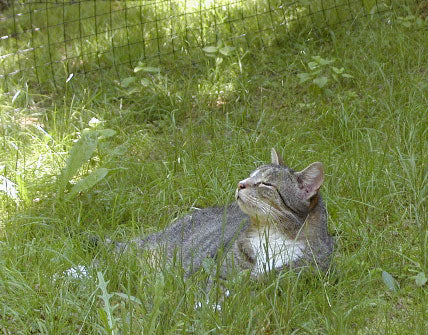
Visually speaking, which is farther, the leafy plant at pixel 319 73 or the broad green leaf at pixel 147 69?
the broad green leaf at pixel 147 69

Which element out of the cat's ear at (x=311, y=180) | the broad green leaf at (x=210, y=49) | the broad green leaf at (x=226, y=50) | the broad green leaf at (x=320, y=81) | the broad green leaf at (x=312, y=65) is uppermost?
the broad green leaf at (x=210, y=49)

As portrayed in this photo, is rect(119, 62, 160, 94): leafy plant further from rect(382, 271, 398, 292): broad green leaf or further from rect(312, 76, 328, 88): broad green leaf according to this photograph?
rect(382, 271, 398, 292): broad green leaf

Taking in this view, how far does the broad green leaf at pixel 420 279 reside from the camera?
3891mm

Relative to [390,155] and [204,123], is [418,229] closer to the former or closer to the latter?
[390,155]

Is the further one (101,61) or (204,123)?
(101,61)

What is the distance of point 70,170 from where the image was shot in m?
4.99

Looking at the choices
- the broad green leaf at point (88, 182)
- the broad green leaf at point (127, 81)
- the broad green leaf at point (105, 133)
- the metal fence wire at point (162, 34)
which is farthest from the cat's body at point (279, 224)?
the metal fence wire at point (162, 34)

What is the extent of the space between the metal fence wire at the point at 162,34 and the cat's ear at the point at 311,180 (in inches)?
114

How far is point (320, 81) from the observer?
20.0 ft

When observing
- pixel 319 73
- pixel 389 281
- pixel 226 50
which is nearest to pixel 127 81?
pixel 226 50

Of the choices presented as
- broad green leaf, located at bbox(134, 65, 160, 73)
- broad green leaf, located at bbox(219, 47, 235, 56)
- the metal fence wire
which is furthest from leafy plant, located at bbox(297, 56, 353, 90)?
broad green leaf, located at bbox(134, 65, 160, 73)

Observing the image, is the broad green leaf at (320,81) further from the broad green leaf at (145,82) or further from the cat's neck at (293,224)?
the cat's neck at (293,224)

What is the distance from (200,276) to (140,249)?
528 millimetres

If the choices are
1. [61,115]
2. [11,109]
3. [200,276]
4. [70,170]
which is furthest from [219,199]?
[11,109]
